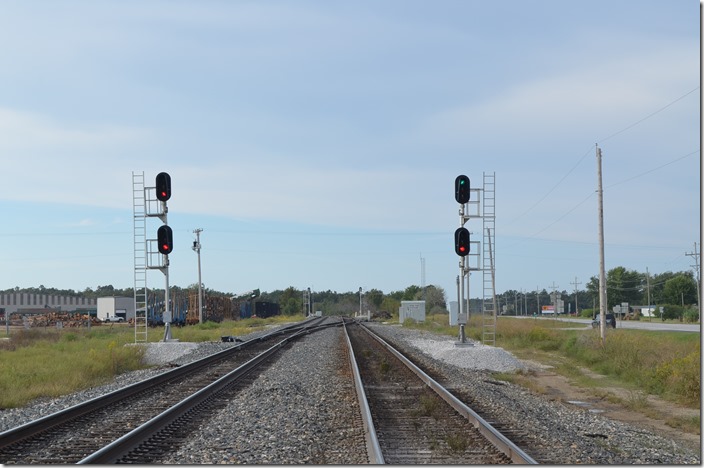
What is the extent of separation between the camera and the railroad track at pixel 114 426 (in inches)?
376

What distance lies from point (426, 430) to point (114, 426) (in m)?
A: 4.70

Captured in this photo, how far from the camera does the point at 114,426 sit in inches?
465

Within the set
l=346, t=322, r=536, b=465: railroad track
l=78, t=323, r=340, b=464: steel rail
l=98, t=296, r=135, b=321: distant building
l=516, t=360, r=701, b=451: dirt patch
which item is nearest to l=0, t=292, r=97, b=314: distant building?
l=98, t=296, r=135, b=321: distant building

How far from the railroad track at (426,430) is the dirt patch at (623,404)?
3.38 meters

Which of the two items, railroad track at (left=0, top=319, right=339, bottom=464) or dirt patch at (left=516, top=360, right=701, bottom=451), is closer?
railroad track at (left=0, top=319, right=339, bottom=464)

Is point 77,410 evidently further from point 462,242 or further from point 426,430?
point 462,242

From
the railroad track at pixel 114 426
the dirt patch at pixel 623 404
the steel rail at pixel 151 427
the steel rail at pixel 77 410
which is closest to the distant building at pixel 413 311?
the dirt patch at pixel 623 404

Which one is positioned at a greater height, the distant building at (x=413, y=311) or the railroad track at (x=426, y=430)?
the railroad track at (x=426, y=430)

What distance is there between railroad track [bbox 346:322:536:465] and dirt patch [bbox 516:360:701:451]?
338 cm

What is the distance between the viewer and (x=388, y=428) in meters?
11.3

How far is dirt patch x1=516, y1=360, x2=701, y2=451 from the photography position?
13.7m

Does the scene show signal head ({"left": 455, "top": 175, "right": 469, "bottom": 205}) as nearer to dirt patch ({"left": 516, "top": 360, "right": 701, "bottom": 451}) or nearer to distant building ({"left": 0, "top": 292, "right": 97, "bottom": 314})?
dirt patch ({"left": 516, "top": 360, "right": 701, "bottom": 451})

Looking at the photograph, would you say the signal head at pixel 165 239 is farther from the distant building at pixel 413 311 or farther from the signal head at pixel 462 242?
the distant building at pixel 413 311

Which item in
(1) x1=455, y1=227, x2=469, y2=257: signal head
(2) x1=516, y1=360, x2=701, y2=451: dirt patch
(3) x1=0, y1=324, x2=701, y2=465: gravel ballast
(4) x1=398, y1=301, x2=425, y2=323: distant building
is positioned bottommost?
(4) x1=398, y1=301, x2=425, y2=323: distant building
